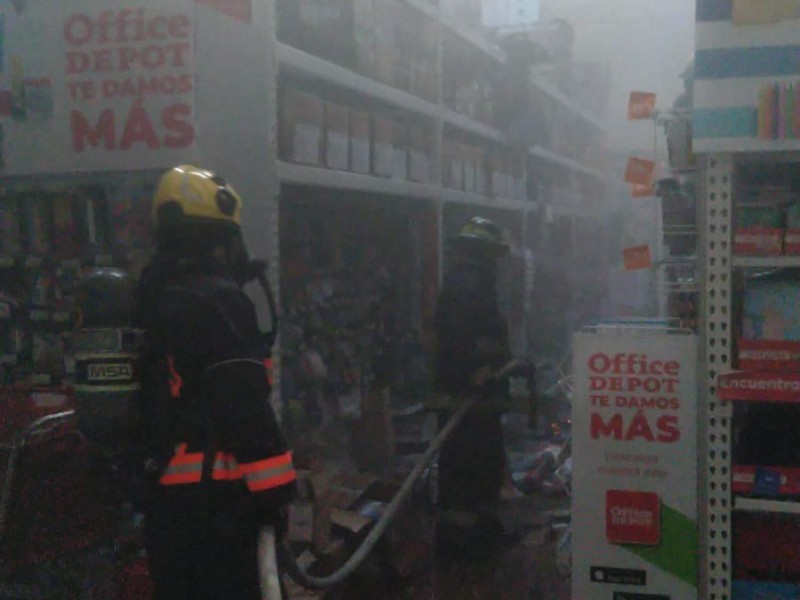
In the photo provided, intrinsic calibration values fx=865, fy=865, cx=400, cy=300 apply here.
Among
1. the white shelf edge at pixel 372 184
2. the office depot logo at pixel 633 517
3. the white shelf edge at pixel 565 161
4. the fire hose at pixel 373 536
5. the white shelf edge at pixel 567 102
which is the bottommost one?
the fire hose at pixel 373 536

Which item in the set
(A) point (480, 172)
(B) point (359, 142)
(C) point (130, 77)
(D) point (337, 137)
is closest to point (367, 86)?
(B) point (359, 142)

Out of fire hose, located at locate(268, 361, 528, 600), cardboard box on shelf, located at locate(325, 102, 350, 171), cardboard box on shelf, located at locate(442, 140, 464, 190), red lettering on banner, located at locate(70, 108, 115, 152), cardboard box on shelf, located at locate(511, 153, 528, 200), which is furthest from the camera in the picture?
cardboard box on shelf, located at locate(511, 153, 528, 200)

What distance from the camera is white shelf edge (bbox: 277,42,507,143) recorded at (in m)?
4.16

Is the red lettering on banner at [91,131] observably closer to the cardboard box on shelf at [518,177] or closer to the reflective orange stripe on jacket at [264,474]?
the reflective orange stripe on jacket at [264,474]

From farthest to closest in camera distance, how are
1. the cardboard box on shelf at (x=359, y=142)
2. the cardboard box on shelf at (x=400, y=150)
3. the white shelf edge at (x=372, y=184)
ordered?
the cardboard box on shelf at (x=400, y=150), the cardboard box on shelf at (x=359, y=142), the white shelf edge at (x=372, y=184)

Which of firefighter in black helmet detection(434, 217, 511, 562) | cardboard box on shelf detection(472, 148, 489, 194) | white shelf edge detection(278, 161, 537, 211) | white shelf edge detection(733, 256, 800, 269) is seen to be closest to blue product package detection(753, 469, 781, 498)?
white shelf edge detection(733, 256, 800, 269)

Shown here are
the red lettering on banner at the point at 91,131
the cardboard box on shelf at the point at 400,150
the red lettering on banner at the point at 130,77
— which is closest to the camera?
the red lettering on banner at the point at 130,77

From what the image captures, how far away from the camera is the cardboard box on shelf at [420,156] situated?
Answer: 589 cm

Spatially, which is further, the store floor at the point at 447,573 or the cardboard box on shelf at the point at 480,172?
the cardboard box on shelf at the point at 480,172

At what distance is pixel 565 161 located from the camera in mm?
10344

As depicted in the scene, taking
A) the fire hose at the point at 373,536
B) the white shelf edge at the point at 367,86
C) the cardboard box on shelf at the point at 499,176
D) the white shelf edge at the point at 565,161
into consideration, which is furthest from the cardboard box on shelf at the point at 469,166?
the fire hose at the point at 373,536

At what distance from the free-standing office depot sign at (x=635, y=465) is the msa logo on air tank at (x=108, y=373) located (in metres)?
1.19

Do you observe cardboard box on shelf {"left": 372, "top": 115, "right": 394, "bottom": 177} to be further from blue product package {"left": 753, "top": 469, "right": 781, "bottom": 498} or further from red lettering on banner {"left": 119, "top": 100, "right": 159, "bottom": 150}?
blue product package {"left": 753, "top": 469, "right": 781, "bottom": 498}

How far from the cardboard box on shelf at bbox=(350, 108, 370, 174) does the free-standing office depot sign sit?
9.30 ft
